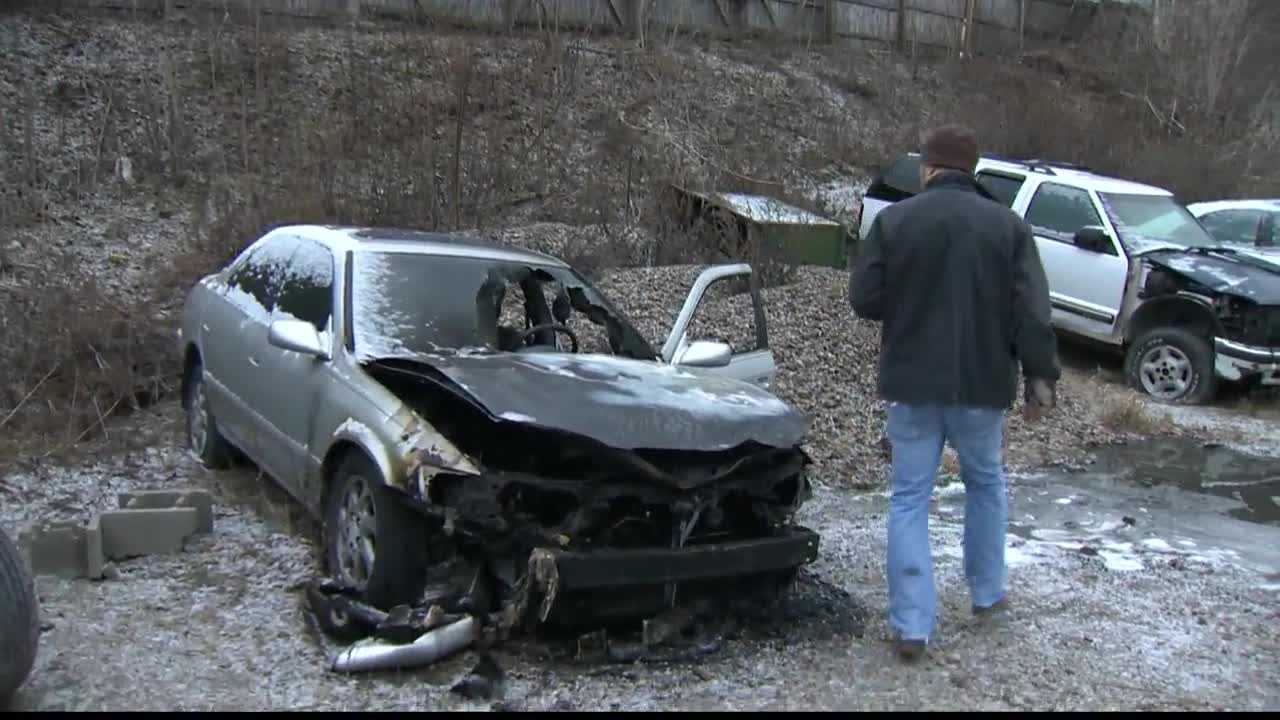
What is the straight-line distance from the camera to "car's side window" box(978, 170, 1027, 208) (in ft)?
38.1

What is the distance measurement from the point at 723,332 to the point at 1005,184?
14.6 feet

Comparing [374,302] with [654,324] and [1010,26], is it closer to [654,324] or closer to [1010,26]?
[654,324]

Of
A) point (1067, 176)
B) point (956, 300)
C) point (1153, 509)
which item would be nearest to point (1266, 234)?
point (1067, 176)

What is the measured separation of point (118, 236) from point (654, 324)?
490 centimetres

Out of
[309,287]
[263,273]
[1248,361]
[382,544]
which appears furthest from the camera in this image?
[1248,361]

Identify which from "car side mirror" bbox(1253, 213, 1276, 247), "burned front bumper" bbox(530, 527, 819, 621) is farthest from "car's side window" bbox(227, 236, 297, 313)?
"car side mirror" bbox(1253, 213, 1276, 247)

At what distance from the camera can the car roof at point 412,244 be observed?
5789mm

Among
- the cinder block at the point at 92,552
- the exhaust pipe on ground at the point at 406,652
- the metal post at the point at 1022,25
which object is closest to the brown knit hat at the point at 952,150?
the exhaust pipe on ground at the point at 406,652

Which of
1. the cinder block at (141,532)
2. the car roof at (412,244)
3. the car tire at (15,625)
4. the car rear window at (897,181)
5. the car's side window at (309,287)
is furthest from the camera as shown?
the car rear window at (897,181)

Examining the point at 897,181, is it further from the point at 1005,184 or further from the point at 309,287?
the point at 309,287

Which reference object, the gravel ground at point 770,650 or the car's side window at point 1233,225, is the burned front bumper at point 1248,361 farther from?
→ the gravel ground at point 770,650

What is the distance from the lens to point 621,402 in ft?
15.1

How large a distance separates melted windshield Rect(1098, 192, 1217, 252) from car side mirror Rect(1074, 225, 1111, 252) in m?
0.15

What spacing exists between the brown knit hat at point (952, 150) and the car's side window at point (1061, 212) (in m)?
6.90
